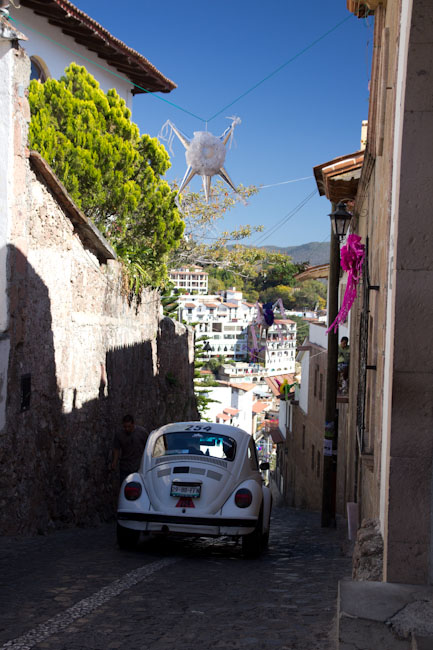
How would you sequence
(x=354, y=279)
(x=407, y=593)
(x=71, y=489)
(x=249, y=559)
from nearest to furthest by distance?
(x=407, y=593), (x=249, y=559), (x=354, y=279), (x=71, y=489)

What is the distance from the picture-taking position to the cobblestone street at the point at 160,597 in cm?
495

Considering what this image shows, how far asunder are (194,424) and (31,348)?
96.1 inches

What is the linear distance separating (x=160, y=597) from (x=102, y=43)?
19.8 m

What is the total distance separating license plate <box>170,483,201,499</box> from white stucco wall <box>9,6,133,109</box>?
48.7 feet

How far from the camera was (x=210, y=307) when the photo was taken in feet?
283

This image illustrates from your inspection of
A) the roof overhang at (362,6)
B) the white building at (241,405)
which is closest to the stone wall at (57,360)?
the roof overhang at (362,6)

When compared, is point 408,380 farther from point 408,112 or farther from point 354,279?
point 354,279

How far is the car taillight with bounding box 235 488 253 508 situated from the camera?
30.8 feet

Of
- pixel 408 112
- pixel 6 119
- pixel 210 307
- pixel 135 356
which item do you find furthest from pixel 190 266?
pixel 210 307

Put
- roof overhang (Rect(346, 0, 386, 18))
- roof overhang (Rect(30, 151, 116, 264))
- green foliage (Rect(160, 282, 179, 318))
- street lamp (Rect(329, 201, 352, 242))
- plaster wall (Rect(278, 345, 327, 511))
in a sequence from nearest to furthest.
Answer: roof overhang (Rect(346, 0, 386, 18)) < roof overhang (Rect(30, 151, 116, 264)) < street lamp (Rect(329, 201, 352, 242)) < plaster wall (Rect(278, 345, 327, 511)) < green foliage (Rect(160, 282, 179, 318))

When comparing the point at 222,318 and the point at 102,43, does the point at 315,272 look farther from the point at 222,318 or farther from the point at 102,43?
the point at 222,318

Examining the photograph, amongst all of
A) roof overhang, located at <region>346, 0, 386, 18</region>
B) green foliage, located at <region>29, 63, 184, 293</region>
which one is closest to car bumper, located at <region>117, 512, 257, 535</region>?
roof overhang, located at <region>346, 0, 386, 18</region>

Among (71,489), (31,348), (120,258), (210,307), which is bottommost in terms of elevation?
(71,489)

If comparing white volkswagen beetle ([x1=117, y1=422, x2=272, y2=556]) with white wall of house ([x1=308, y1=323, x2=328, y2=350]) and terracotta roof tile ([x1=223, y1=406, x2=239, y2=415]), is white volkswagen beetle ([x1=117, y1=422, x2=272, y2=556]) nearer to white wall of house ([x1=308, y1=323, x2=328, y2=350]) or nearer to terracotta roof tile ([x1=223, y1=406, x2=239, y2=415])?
white wall of house ([x1=308, y1=323, x2=328, y2=350])
